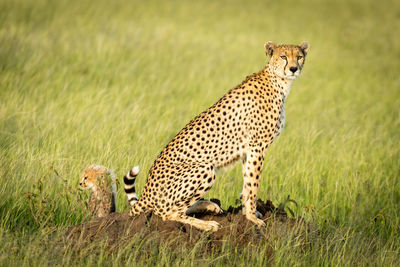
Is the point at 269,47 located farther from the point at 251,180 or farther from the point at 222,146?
the point at 251,180

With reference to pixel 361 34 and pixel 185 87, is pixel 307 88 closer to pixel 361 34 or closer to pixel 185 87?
pixel 185 87

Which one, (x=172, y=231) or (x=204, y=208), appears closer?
(x=172, y=231)

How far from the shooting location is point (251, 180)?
450 cm

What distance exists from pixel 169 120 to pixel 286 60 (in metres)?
2.93

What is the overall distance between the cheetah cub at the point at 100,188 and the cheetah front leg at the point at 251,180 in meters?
1.09

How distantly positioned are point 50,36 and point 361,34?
875cm

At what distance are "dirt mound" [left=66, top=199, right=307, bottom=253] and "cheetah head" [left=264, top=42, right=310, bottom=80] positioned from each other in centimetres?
116

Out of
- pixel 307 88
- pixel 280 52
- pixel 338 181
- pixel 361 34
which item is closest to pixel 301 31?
pixel 361 34

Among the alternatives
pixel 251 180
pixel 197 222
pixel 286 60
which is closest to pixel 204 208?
pixel 197 222

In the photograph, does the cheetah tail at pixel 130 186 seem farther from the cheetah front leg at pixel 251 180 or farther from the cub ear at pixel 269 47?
the cub ear at pixel 269 47

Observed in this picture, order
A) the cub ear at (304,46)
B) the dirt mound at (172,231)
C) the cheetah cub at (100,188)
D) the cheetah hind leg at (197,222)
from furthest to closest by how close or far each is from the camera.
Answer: the cub ear at (304,46), the cheetah cub at (100,188), the cheetah hind leg at (197,222), the dirt mound at (172,231)

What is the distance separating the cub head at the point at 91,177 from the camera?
4.64 meters

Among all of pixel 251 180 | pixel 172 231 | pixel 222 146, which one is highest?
pixel 222 146

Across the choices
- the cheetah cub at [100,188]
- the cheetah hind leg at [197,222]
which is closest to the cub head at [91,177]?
the cheetah cub at [100,188]
